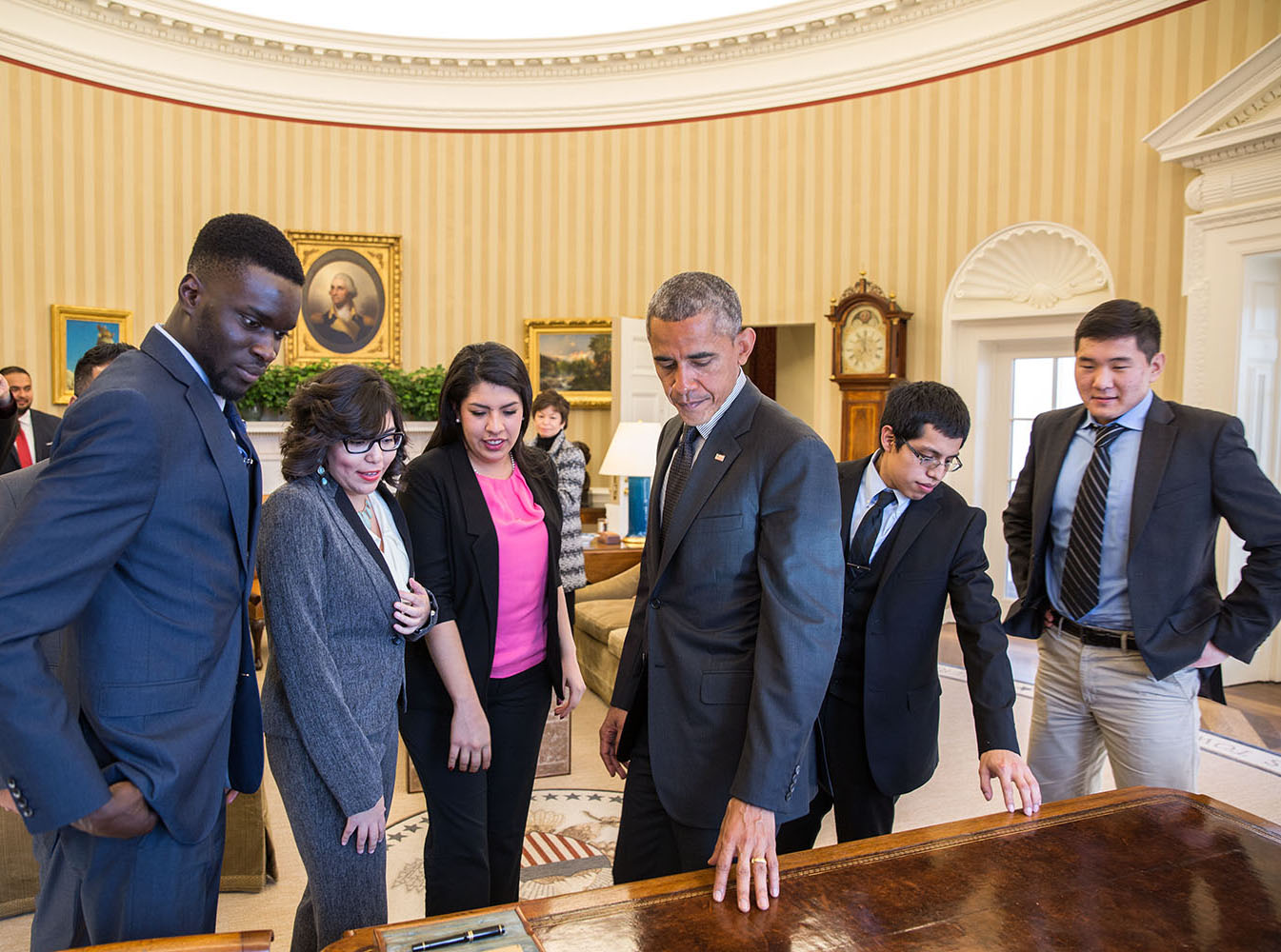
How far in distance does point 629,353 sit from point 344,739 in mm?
6861

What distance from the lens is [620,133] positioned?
9344mm

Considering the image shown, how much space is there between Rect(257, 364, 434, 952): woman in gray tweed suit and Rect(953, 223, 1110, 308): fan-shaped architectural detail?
623 cm

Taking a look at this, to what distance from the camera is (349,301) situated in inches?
371

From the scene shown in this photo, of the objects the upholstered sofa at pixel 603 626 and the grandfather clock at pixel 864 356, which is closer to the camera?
the upholstered sofa at pixel 603 626

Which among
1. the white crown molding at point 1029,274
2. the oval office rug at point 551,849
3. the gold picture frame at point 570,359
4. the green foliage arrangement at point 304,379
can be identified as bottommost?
the oval office rug at point 551,849

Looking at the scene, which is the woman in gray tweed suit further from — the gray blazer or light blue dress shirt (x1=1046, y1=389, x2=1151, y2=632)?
light blue dress shirt (x1=1046, y1=389, x2=1151, y2=632)

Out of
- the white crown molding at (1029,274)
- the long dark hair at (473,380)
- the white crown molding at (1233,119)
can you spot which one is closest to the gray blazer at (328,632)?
the long dark hair at (473,380)

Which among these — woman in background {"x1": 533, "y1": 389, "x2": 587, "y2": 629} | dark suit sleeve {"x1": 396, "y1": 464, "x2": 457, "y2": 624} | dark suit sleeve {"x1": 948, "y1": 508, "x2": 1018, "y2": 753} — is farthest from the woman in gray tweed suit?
woman in background {"x1": 533, "y1": 389, "x2": 587, "y2": 629}

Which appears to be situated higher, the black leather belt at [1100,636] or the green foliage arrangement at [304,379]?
the green foliage arrangement at [304,379]

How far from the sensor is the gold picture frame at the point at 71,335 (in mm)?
8086

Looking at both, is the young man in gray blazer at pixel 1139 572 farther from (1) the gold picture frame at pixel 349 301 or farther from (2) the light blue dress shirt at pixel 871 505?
(1) the gold picture frame at pixel 349 301

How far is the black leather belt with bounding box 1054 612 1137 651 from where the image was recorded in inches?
104

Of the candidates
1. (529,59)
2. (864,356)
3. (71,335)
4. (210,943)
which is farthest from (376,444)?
(529,59)

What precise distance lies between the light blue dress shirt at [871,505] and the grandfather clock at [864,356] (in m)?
5.26
